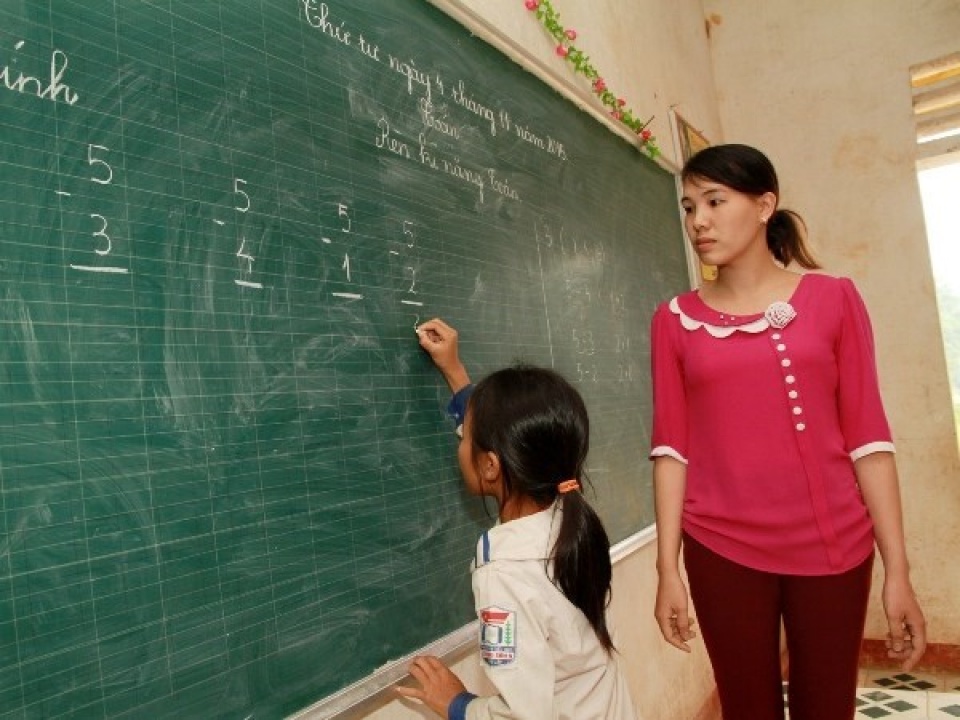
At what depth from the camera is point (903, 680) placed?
3270mm

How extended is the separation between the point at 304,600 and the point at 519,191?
118 centimetres

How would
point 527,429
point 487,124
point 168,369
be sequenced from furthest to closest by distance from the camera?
1. point 487,124
2. point 527,429
3. point 168,369

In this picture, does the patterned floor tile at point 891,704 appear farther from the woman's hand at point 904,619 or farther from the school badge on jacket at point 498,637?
the school badge on jacket at point 498,637

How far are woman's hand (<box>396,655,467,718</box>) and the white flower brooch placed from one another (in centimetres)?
87

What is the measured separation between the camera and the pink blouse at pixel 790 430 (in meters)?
1.33

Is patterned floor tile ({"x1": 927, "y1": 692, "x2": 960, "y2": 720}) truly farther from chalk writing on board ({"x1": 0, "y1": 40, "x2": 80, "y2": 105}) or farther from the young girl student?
chalk writing on board ({"x1": 0, "y1": 40, "x2": 80, "y2": 105})

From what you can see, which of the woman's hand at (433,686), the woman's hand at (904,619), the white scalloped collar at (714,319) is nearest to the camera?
the woman's hand at (433,686)

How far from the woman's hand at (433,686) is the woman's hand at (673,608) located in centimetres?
43

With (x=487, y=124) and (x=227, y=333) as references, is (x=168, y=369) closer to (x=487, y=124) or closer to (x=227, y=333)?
(x=227, y=333)

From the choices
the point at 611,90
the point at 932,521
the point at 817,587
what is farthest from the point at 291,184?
the point at 932,521

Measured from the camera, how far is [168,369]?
0.94 m

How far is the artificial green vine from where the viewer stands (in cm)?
206

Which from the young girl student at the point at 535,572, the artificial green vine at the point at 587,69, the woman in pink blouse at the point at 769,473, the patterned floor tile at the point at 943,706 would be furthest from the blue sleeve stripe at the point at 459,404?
the patterned floor tile at the point at 943,706

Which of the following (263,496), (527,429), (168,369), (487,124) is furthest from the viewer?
(487,124)
